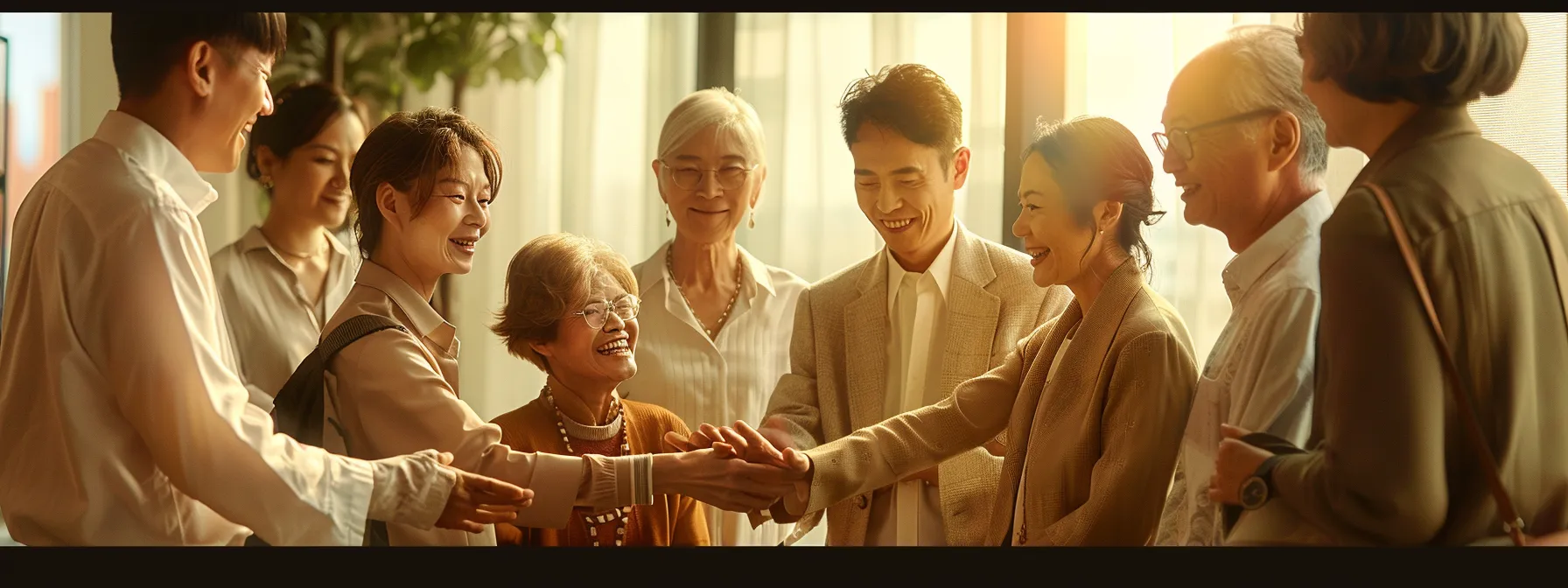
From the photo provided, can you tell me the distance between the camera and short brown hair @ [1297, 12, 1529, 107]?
244cm

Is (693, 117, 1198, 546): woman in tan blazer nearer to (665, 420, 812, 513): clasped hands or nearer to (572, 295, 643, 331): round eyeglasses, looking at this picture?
(665, 420, 812, 513): clasped hands

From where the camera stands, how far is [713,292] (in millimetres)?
2811

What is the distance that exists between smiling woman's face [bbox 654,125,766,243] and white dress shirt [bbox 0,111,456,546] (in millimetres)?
720

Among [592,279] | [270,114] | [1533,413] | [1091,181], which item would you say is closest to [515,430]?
[592,279]

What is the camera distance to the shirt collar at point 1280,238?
2.49 meters

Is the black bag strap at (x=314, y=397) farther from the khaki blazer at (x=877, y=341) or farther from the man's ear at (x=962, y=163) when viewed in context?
the man's ear at (x=962, y=163)

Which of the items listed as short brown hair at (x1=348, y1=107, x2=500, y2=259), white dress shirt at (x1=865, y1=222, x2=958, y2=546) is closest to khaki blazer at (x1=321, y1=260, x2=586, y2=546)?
short brown hair at (x1=348, y1=107, x2=500, y2=259)

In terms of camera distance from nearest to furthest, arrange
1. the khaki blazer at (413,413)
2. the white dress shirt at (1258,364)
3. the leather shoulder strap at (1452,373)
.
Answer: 1. the leather shoulder strap at (1452,373)
2. the white dress shirt at (1258,364)
3. the khaki blazer at (413,413)

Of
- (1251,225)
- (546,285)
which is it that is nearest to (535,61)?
(546,285)

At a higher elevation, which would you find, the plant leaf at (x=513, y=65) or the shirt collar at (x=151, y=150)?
the plant leaf at (x=513, y=65)

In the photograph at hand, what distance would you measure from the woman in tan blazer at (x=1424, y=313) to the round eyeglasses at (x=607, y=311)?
3.63 ft

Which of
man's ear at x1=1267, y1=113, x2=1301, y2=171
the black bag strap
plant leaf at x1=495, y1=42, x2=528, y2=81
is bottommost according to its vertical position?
the black bag strap

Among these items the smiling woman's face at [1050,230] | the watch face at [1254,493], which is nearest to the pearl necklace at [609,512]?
the smiling woman's face at [1050,230]
